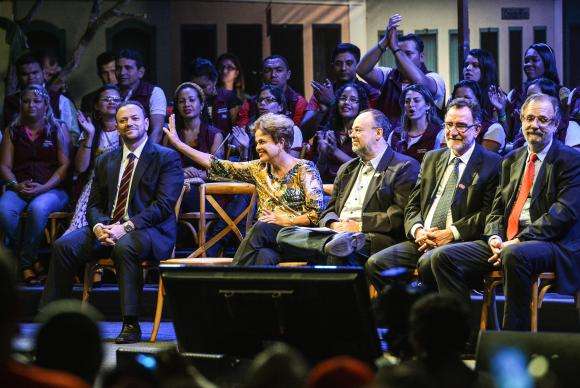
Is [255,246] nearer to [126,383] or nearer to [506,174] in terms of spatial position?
[506,174]

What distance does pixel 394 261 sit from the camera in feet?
21.5

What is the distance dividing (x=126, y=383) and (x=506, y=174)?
4048 mm

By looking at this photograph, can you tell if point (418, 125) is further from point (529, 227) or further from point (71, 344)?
point (71, 344)

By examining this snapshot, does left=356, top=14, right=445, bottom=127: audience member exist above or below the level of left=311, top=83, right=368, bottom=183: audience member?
above

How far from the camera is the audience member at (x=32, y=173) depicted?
821 cm

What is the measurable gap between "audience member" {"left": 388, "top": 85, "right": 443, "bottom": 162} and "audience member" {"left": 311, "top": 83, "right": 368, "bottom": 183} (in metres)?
0.48

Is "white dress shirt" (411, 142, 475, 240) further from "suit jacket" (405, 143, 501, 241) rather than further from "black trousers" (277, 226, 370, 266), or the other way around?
"black trousers" (277, 226, 370, 266)

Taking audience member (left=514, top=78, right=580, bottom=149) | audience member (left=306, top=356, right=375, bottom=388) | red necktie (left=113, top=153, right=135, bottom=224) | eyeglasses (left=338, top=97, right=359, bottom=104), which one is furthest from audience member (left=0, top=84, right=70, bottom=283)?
audience member (left=306, top=356, right=375, bottom=388)

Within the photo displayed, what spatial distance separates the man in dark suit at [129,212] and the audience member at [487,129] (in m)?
1.85

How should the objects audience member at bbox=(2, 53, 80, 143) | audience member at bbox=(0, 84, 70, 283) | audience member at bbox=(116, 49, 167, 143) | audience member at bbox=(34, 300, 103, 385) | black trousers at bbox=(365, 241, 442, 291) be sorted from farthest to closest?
audience member at bbox=(2, 53, 80, 143) → audience member at bbox=(116, 49, 167, 143) → audience member at bbox=(0, 84, 70, 283) → black trousers at bbox=(365, 241, 442, 291) → audience member at bbox=(34, 300, 103, 385)

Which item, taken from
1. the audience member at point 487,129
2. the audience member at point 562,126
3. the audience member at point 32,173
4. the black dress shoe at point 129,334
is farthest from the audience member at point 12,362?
the audience member at point 32,173

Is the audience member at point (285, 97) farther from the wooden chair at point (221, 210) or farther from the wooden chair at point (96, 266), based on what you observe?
the wooden chair at point (96, 266)

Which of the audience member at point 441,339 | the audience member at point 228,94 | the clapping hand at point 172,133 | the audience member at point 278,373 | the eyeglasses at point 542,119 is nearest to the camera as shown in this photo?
the audience member at point 278,373

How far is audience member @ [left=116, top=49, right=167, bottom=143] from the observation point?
8750mm
